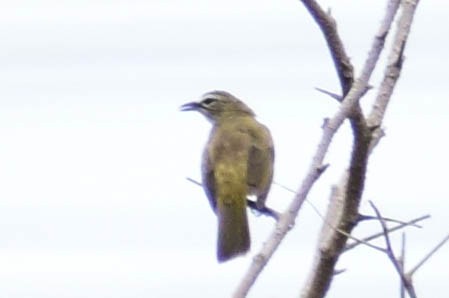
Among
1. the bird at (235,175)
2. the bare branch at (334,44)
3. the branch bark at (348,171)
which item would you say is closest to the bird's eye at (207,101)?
the bird at (235,175)

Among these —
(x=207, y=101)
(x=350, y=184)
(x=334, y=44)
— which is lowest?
(x=350, y=184)

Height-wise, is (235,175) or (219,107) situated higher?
(219,107)

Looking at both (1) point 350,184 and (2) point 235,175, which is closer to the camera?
(1) point 350,184

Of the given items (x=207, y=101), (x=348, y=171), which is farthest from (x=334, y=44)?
(x=207, y=101)

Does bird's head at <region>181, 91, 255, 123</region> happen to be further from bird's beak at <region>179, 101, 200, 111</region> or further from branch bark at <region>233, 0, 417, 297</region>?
branch bark at <region>233, 0, 417, 297</region>

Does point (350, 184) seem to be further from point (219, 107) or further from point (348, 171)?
point (219, 107)

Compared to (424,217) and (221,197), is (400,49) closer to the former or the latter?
(424,217)

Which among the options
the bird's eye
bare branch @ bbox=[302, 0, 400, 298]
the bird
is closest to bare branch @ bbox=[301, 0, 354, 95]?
bare branch @ bbox=[302, 0, 400, 298]

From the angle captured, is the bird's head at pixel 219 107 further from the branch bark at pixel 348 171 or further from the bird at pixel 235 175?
the branch bark at pixel 348 171

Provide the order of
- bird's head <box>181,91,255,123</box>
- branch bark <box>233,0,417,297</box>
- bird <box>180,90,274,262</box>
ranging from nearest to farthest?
branch bark <box>233,0,417,297</box> → bird <box>180,90,274,262</box> → bird's head <box>181,91,255,123</box>

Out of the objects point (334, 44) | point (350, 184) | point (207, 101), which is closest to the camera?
point (334, 44)
